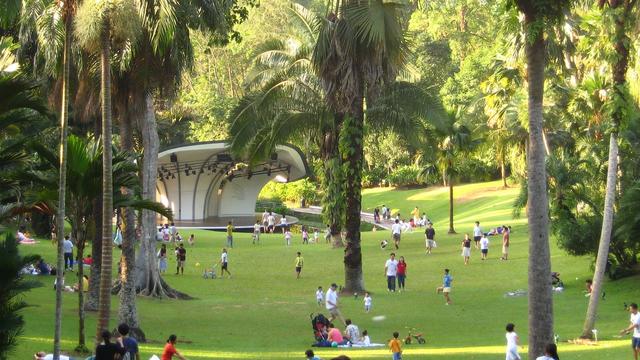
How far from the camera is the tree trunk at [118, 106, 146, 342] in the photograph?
69.8 ft

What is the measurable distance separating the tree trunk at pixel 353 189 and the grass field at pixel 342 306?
3.12ft

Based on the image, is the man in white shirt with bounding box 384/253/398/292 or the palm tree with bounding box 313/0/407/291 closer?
the palm tree with bounding box 313/0/407/291

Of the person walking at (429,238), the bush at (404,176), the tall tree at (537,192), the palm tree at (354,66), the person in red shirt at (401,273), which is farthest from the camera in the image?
the bush at (404,176)

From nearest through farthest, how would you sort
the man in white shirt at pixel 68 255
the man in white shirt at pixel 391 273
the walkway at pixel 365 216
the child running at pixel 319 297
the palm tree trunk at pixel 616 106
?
the palm tree trunk at pixel 616 106 < the child running at pixel 319 297 < the man in white shirt at pixel 391 273 < the man in white shirt at pixel 68 255 < the walkway at pixel 365 216

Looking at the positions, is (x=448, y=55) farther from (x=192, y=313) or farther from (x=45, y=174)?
(x=45, y=174)

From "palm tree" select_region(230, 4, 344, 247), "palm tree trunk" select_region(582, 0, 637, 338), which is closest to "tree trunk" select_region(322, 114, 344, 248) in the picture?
"palm tree" select_region(230, 4, 344, 247)

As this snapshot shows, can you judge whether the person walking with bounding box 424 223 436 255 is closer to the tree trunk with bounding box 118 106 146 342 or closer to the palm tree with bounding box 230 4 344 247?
the palm tree with bounding box 230 4 344 247

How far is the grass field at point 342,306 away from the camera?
2081 cm

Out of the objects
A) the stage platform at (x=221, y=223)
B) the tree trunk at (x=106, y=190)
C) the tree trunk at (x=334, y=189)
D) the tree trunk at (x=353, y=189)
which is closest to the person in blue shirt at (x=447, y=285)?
the tree trunk at (x=353, y=189)

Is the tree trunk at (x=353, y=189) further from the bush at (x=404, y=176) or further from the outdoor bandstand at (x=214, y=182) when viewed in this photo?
the bush at (x=404, y=176)

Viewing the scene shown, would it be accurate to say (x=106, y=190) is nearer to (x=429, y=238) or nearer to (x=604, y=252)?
(x=604, y=252)

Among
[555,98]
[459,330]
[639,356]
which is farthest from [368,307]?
[555,98]

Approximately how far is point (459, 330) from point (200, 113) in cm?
5589

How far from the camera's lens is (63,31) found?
17.7 m
